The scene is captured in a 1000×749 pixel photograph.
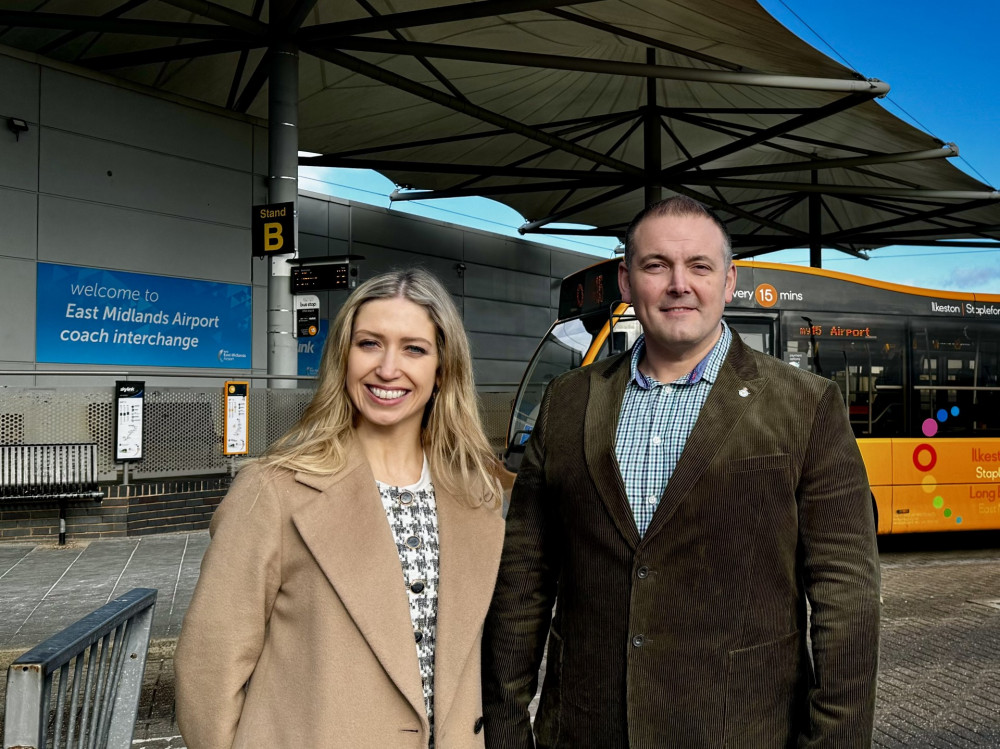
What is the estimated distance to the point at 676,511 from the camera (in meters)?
2.16

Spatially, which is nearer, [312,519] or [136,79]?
[312,519]

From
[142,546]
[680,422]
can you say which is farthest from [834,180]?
[680,422]

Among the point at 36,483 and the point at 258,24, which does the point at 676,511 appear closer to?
the point at 36,483

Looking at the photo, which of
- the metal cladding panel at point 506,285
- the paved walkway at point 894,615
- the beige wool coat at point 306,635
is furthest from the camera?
the metal cladding panel at point 506,285

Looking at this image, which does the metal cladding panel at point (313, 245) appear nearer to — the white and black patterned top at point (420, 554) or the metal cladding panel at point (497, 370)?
the metal cladding panel at point (497, 370)

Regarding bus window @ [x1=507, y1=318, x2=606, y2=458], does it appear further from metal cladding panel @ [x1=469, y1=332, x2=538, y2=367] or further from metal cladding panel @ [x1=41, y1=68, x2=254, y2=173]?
metal cladding panel @ [x1=469, y1=332, x2=538, y2=367]

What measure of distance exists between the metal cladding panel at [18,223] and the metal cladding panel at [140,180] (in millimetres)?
345

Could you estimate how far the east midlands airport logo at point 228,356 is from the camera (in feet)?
51.1

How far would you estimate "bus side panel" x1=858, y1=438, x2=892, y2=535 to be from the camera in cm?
1011

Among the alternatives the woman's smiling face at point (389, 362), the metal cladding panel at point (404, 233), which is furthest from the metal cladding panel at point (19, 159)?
the woman's smiling face at point (389, 362)

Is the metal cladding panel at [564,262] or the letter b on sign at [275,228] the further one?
the metal cladding panel at [564,262]

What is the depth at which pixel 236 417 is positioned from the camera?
11930 millimetres

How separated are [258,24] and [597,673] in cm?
1254

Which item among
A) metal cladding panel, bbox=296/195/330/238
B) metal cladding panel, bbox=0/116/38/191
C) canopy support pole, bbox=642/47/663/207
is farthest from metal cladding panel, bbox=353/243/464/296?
metal cladding panel, bbox=0/116/38/191
